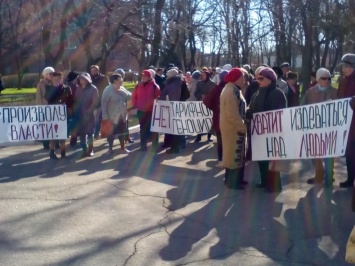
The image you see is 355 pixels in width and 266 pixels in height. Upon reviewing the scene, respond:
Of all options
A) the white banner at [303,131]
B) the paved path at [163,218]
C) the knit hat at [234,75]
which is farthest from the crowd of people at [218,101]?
the paved path at [163,218]

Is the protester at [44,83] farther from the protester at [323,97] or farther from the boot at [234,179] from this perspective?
Result: the protester at [323,97]

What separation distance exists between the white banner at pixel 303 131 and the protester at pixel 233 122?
1.21ft

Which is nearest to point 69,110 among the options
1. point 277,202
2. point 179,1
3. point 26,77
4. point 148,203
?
point 148,203

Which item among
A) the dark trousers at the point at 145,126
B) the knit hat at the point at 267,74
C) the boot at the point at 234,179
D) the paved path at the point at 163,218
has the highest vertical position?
the knit hat at the point at 267,74

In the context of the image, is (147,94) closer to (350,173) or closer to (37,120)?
(37,120)

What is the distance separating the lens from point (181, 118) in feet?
46.6

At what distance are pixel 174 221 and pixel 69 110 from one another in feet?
19.4

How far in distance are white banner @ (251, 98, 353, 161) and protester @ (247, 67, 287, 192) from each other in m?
0.10

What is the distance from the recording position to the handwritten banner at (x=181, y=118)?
14.2m

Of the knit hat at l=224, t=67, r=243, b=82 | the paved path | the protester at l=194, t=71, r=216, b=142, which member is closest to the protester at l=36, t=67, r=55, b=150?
the paved path

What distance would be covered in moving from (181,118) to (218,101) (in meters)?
2.98

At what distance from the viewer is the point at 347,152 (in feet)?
28.1

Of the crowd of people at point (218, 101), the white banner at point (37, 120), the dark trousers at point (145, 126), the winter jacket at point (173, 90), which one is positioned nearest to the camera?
the crowd of people at point (218, 101)

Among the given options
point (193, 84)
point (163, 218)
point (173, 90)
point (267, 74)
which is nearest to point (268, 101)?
point (267, 74)
